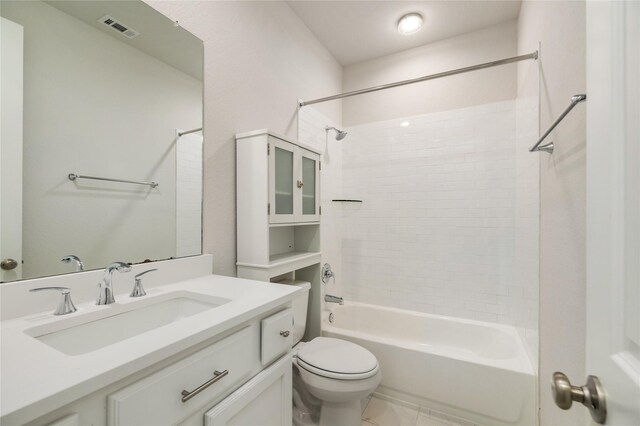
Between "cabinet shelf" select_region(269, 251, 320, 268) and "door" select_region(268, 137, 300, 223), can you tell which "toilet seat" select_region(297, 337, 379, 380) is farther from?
"door" select_region(268, 137, 300, 223)

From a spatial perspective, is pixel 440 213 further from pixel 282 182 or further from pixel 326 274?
pixel 282 182

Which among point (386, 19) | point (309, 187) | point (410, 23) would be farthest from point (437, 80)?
point (309, 187)

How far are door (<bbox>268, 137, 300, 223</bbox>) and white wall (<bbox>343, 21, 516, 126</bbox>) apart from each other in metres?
1.34

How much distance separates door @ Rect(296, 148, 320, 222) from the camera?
1.77 meters

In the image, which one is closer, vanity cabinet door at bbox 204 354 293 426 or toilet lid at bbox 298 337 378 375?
vanity cabinet door at bbox 204 354 293 426

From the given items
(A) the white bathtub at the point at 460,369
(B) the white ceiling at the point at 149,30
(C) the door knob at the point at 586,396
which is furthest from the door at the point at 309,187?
(C) the door knob at the point at 586,396

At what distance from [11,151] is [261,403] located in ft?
3.55

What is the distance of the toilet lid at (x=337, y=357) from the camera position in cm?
144

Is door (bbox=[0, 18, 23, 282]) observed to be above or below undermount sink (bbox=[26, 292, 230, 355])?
above

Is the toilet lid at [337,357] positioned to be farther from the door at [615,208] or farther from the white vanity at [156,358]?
the door at [615,208]

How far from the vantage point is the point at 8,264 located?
0.82 meters

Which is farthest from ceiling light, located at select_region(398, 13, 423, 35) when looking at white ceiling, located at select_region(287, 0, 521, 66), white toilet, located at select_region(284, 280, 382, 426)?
white toilet, located at select_region(284, 280, 382, 426)

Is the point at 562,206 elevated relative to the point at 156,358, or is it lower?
elevated

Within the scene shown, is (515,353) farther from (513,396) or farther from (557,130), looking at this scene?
(557,130)
